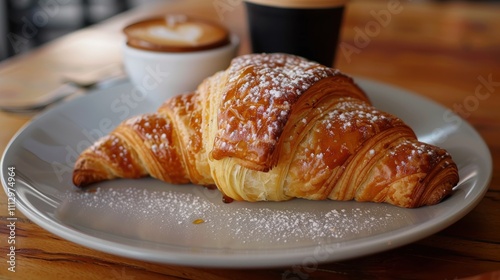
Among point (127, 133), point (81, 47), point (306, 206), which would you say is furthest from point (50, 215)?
point (81, 47)

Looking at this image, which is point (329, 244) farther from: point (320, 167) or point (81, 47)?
point (81, 47)

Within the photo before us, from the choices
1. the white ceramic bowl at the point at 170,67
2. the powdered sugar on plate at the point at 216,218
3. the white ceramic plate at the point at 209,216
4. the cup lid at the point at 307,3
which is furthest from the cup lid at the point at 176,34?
the powdered sugar on plate at the point at 216,218

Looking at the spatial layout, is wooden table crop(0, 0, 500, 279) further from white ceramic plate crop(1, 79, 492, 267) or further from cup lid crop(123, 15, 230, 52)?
cup lid crop(123, 15, 230, 52)

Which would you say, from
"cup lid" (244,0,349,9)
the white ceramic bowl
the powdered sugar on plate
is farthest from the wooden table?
"cup lid" (244,0,349,9)

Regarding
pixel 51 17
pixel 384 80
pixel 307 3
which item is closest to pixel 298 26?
pixel 307 3

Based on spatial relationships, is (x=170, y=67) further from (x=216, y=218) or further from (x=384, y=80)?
(x=384, y=80)
